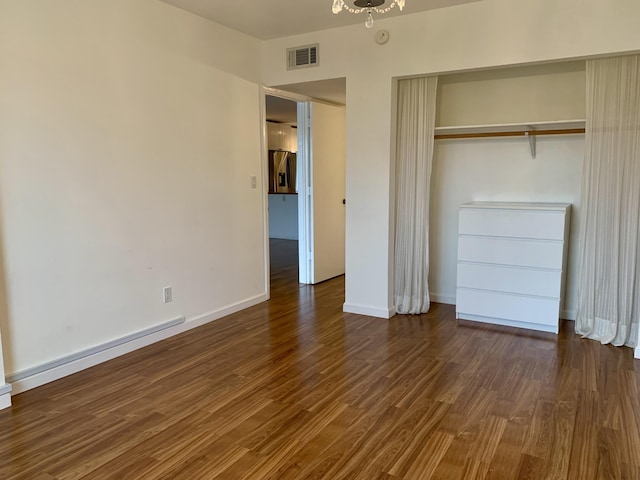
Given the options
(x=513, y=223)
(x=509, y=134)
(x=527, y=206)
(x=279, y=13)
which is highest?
(x=279, y=13)

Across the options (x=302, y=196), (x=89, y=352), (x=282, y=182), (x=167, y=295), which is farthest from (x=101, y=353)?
(x=282, y=182)

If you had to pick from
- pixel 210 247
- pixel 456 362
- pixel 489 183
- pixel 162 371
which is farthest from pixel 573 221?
pixel 162 371

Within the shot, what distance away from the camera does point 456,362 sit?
3176 mm

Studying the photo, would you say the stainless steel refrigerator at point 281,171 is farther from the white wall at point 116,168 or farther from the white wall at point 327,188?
the white wall at point 116,168

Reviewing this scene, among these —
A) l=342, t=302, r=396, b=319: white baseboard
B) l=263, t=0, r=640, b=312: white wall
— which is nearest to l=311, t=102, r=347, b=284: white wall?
l=263, t=0, r=640, b=312: white wall

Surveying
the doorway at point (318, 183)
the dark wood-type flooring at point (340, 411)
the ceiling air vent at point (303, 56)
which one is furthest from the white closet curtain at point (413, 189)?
the doorway at point (318, 183)

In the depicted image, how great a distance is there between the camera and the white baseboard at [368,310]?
13.7ft

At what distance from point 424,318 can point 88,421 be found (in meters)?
2.78

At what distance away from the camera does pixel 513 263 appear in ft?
12.5

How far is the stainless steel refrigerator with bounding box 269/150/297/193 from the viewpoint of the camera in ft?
28.6

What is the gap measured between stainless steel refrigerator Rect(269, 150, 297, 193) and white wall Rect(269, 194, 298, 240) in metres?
0.25

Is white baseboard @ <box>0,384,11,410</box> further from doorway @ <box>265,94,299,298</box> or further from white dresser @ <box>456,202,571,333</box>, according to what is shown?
doorway @ <box>265,94,299,298</box>

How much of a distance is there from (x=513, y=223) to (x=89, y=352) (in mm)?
3290

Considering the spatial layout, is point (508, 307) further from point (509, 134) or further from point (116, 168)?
point (116, 168)
